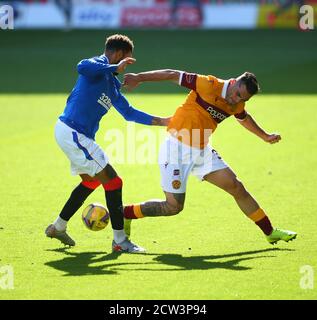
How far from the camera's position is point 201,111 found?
10594mm

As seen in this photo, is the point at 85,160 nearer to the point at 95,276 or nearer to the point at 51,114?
the point at 95,276

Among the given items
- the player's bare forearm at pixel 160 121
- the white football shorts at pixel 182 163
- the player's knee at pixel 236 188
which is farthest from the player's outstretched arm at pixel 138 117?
the player's knee at pixel 236 188

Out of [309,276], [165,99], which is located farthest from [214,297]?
[165,99]

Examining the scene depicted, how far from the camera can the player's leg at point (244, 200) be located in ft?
34.6

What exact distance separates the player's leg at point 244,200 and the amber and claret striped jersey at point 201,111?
398mm

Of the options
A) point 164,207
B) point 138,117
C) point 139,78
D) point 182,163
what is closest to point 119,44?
point 139,78

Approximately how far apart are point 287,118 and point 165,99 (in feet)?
12.0

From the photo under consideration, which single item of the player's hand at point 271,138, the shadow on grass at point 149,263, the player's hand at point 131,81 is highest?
the player's hand at point 131,81

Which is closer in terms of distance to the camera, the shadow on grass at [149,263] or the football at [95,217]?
the shadow on grass at [149,263]

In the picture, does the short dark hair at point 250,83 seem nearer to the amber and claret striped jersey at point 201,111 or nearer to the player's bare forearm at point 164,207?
the amber and claret striped jersey at point 201,111

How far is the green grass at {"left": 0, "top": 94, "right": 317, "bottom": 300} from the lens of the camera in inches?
353

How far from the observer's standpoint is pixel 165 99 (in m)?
22.9

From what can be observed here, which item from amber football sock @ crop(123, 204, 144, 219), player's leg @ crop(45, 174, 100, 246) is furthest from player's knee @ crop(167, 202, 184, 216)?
player's leg @ crop(45, 174, 100, 246)

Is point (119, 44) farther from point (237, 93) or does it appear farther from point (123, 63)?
point (237, 93)
